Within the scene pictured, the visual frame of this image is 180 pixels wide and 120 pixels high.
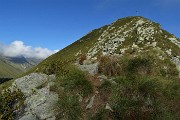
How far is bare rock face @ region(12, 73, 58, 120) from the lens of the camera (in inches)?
662

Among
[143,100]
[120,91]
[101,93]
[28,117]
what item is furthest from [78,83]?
[143,100]

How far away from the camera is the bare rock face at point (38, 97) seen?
662 inches

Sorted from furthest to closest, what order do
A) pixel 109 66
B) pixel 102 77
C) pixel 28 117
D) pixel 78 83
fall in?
pixel 109 66, pixel 102 77, pixel 78 83, pixel 28 117

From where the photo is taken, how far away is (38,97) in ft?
60.8

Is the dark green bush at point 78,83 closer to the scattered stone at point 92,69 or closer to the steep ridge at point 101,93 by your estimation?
the steep ridge at point 101,93

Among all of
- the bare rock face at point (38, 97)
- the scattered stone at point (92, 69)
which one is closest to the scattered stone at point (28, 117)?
the bare rock face at point (38, 97)

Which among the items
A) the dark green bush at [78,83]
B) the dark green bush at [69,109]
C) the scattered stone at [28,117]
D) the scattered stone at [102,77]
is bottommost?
the scattered stone at [28,117]

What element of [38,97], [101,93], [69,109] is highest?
[101,93]

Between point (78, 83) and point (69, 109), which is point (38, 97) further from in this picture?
point (69, 109)

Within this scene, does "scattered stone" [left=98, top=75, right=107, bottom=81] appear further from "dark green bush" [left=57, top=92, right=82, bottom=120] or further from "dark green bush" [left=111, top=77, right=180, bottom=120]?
"dark green bush" [left=57, top=92, right=82, bottom=120]

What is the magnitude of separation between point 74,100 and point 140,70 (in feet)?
21.0

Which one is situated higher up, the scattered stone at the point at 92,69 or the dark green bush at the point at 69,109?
the scattered stone at the point at 92,69

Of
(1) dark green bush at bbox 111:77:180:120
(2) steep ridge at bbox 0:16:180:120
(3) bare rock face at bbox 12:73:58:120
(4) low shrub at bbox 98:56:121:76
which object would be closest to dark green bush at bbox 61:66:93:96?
(2) steep ridge at bbox 0:16:180:120

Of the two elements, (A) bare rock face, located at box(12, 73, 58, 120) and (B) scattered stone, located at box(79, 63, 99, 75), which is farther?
(B) scattered stone, located at box(79, 63, 99, 75)
